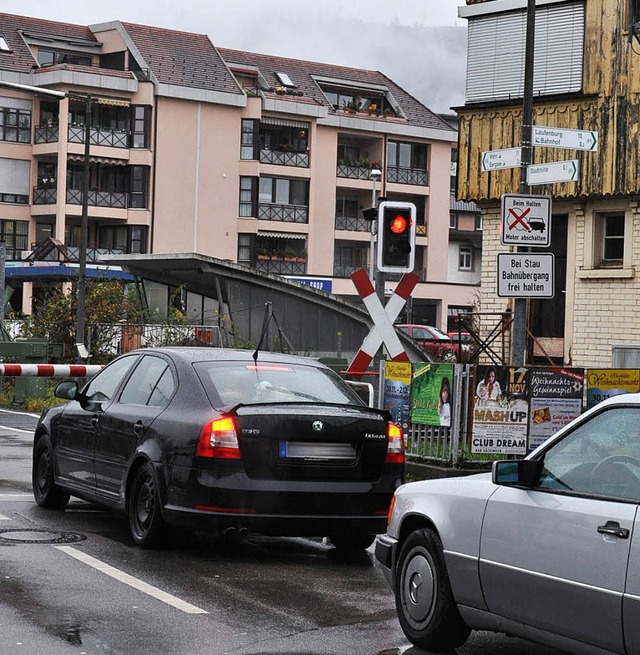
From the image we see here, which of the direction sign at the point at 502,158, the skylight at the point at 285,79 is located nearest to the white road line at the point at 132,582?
the direction sign at the point at 502,158

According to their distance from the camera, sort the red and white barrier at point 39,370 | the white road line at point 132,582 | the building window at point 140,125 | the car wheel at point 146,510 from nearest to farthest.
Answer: the white road line at point 132,582
the car wheel at point 146,510
the red and white barrier at point 39,370
the building window at point 140,125

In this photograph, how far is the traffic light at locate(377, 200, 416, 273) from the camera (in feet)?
47.9

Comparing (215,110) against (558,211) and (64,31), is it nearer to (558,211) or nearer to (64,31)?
(64,31)

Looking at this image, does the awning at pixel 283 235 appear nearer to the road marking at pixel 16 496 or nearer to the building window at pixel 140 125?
the building window at pixel 140 125

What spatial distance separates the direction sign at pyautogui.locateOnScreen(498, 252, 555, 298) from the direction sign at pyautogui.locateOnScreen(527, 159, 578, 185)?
33.7 inches

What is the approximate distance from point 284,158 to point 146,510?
6945 centimetres

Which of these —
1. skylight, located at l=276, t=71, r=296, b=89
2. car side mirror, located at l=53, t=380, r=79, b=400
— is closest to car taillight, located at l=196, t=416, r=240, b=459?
car side mirror, located at l=53, t=380, r=79, b=400

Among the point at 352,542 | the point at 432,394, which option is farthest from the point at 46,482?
the point at 432,394

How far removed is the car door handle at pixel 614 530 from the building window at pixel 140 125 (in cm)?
6831

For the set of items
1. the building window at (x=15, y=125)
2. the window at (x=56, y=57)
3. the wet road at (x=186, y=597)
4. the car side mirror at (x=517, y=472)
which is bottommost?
the wet road at (x=186, y=597)

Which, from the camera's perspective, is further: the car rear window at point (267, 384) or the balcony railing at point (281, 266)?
the balcony railing at point (281, 266)

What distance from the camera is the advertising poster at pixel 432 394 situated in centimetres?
1517

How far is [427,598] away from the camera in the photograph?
7230mm

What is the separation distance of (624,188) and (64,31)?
55.8 m
